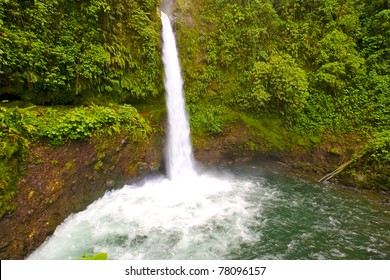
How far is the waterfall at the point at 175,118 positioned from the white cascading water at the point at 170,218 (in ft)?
0.14

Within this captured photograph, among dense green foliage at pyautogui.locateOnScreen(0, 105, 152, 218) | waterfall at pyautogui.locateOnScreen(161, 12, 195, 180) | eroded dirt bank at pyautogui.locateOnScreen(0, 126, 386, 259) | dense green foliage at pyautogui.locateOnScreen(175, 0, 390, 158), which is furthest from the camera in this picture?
dense green foliage at pyautogui.locateOnScreen(175, 0, 390, 158)

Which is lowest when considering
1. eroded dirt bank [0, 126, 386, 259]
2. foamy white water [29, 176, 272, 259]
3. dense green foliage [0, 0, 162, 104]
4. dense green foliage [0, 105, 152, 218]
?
foamy white water [29, 176, 272, 259]

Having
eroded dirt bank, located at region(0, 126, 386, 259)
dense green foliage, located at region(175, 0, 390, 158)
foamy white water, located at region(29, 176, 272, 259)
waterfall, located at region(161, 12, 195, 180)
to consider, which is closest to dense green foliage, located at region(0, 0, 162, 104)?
waterfall, located at region(161, 12, 195, 180)

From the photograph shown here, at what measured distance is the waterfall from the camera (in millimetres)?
10445

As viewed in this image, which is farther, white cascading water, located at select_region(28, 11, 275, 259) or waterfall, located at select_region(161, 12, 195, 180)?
waterfall, located at select_region(161, 12, 195, 180)

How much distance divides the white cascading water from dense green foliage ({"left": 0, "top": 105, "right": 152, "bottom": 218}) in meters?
1.80

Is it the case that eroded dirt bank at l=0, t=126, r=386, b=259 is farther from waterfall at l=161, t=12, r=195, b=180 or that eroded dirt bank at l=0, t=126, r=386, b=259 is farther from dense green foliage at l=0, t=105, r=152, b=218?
waterfall at l=161, t=12, r=195, b=180

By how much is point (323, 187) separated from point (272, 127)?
3.39 metres

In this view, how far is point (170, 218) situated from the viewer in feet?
24.0

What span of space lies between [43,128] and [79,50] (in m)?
2.79

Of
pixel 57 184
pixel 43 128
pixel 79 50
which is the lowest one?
pixel 57 184

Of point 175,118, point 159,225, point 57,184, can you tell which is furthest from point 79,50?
point 159,225

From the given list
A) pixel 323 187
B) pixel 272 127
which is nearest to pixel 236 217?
pixel 323 187

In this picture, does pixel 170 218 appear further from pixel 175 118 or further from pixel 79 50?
pixel 79 50
